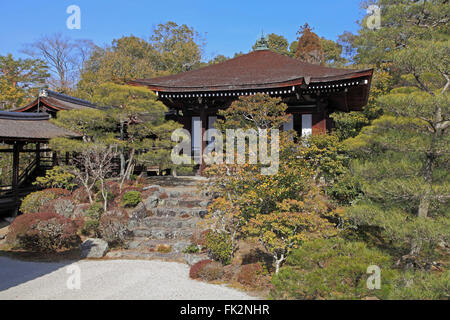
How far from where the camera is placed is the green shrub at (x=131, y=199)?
9.77 meters

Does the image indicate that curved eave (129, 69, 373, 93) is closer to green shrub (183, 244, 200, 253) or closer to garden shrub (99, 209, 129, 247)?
garden shrub (99, 209, 129, 247)

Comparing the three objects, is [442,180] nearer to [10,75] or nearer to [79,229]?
[79,229]

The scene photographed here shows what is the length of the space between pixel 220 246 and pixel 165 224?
9.45 ft

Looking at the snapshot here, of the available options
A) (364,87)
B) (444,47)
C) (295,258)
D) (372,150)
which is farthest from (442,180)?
(364,87)

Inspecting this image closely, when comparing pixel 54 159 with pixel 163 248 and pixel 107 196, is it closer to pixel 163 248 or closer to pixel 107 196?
pixel 107 196

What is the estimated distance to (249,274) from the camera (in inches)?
229

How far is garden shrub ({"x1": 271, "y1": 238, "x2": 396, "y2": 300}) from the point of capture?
3.98 metres

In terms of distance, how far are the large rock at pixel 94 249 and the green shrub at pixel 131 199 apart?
209 centimetres

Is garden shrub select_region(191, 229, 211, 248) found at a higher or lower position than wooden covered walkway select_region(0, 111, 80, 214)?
lower

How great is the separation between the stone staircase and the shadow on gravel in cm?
113

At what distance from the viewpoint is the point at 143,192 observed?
431 inches

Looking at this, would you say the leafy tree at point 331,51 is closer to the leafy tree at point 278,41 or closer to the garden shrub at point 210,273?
the leafy tree at point 278,41

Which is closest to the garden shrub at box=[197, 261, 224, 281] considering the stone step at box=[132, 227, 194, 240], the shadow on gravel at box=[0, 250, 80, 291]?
the stone step at box=[132, 227, 194, 240]

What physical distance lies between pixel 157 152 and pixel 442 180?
29.9ft
